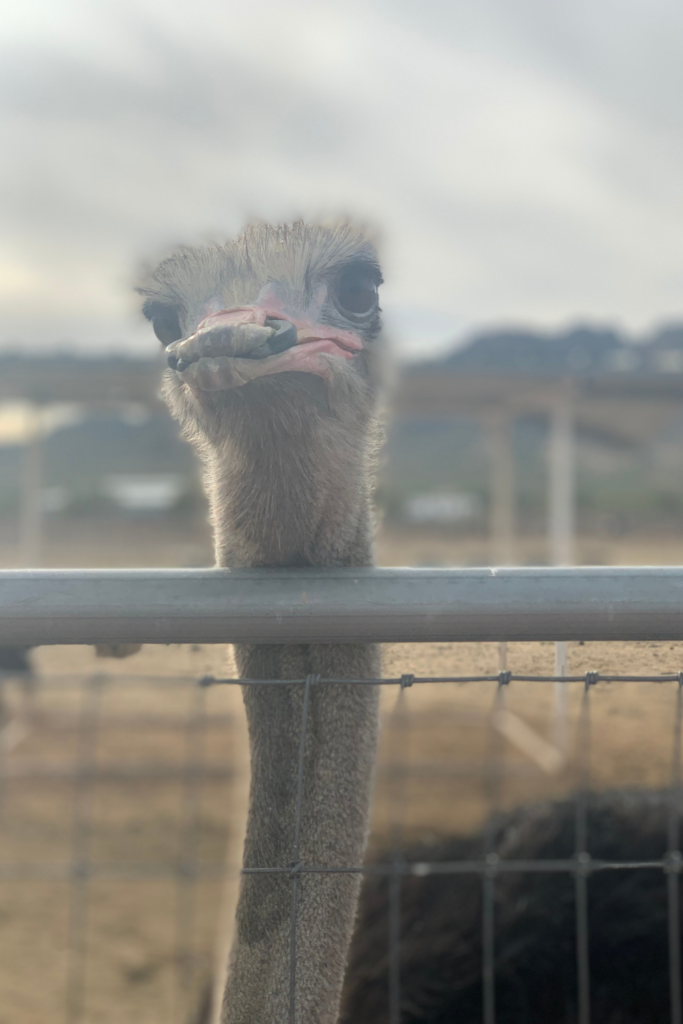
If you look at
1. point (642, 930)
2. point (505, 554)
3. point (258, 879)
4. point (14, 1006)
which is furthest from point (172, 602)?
point (505, 554)

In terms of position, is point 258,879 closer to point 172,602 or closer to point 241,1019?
point 241,1019

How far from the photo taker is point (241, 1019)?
59.1 inches

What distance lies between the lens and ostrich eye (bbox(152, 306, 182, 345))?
68.3 inches

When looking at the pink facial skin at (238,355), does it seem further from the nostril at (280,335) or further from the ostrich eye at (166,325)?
the ostrich eye at (166,325)

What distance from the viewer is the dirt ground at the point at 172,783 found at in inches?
60.9

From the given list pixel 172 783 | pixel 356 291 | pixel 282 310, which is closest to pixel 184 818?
pixel 172 783

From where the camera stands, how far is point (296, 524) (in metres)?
1.59

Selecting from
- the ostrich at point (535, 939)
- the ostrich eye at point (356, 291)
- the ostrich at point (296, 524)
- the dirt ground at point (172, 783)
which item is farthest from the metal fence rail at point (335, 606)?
the ostrich at point (535, 939)

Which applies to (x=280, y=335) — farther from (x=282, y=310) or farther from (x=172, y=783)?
(x=172, y=783)

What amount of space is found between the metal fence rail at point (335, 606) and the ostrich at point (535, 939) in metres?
1.89

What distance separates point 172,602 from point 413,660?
1.13 feet

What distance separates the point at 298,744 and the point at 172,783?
241 inches

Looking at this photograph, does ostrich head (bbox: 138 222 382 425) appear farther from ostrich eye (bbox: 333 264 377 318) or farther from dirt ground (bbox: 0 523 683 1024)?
dirt ground (bbox: 0 523 683 1024)

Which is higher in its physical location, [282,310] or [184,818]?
[184,818]
